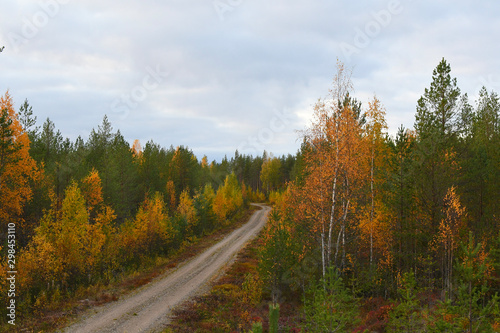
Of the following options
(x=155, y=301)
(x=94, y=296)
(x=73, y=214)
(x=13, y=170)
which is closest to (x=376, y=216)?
(x=155, y=301)

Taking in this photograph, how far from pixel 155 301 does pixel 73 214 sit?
30.2 ft

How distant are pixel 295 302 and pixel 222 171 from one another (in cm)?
8750

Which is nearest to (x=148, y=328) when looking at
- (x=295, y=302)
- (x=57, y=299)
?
(x=57, y=299)

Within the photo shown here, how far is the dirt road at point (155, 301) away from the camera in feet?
52.4

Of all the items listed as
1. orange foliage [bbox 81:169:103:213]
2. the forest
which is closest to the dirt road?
the forest

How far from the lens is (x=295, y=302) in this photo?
68.6 ft

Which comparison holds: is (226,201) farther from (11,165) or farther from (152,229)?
(11,165)

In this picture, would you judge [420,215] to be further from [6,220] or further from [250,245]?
[6,220]

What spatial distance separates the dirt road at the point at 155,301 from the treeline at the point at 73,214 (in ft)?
13.5

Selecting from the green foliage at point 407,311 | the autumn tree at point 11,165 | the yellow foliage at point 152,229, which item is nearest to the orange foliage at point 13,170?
the autumn tree at point 11,165

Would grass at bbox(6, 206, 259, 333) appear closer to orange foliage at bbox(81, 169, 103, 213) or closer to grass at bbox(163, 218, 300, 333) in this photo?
grass at bbox(163, 218, 300, 333)

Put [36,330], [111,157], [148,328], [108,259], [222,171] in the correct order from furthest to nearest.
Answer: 1. [222,171]
2. [111,157]
3. [108,259]
4. [148,328]
5. [36,330]

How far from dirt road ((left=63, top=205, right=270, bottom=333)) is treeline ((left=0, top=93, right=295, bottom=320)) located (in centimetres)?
412

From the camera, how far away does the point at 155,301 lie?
1988cm
